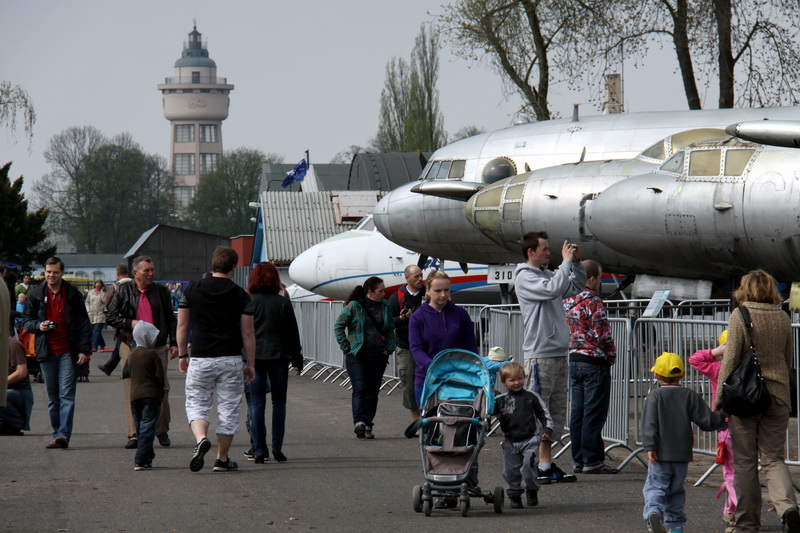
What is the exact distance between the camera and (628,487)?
855 cm

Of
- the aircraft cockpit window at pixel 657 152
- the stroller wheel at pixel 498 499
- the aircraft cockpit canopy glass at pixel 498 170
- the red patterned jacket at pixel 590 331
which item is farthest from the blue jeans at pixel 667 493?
the aircraft cockpit canopy glass at pixel 498 170

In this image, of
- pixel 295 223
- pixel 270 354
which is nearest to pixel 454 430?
pixel 270 354

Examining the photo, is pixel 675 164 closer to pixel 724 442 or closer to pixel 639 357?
pixel 639 357

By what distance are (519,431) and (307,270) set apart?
50.8 feet

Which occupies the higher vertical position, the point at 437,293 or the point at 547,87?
the point at 547,87

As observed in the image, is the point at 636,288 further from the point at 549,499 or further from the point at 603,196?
the point at 549,499

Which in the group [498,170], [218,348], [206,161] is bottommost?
[218,348]

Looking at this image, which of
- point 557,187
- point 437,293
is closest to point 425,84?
point 557,187

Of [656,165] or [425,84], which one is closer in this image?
[656,165]

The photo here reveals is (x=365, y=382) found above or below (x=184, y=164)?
below

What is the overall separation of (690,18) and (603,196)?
15.9m

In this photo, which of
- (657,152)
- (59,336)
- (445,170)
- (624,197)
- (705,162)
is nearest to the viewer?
(59,336)

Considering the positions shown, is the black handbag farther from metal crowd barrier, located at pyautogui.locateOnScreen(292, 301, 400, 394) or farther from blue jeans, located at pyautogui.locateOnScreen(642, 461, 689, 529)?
metal crowd barrier, located at pyautogui.locateOnScreen(292, 301, 400, 394)

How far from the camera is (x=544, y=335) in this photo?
8719mm
